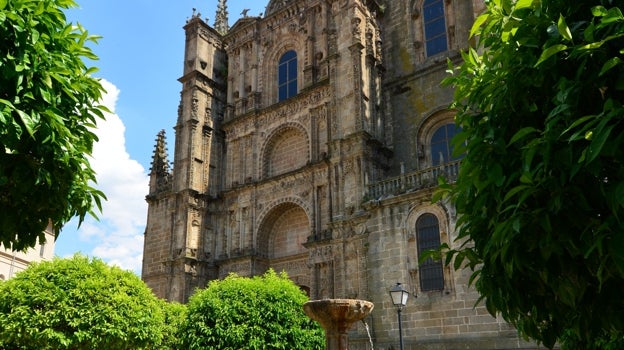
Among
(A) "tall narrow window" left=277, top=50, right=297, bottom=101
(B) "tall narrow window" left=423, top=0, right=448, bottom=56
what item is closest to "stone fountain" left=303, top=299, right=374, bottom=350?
(B) "tall narrow window" left=423, top=0, right=448, bottom=56

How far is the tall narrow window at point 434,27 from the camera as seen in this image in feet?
78.4

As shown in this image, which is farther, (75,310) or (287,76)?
(287,76)

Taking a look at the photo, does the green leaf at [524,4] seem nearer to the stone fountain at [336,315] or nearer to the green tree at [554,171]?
the green tree at [554,171]

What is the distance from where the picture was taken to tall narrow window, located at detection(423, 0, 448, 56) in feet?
78.4

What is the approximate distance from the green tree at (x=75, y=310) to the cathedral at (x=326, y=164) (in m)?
6.91

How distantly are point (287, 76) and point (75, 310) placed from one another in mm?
16215

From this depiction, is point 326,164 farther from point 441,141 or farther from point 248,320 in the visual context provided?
point 248,320

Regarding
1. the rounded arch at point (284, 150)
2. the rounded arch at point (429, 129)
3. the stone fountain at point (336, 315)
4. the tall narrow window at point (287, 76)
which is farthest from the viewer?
the tall narrow window at point (287, 76)

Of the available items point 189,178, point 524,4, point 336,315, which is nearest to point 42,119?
point 524,4

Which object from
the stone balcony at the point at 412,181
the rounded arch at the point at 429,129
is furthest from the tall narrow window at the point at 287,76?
the stone balcony at the point at 412,181

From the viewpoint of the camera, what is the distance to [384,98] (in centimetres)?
2448

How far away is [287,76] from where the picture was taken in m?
28.0

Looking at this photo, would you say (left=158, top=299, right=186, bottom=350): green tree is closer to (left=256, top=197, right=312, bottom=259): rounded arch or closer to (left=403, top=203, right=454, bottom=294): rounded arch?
(left=256, top=197, right=312, bottom=259): rounded arch

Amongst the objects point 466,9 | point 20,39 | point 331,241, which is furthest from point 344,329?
point 466,9
